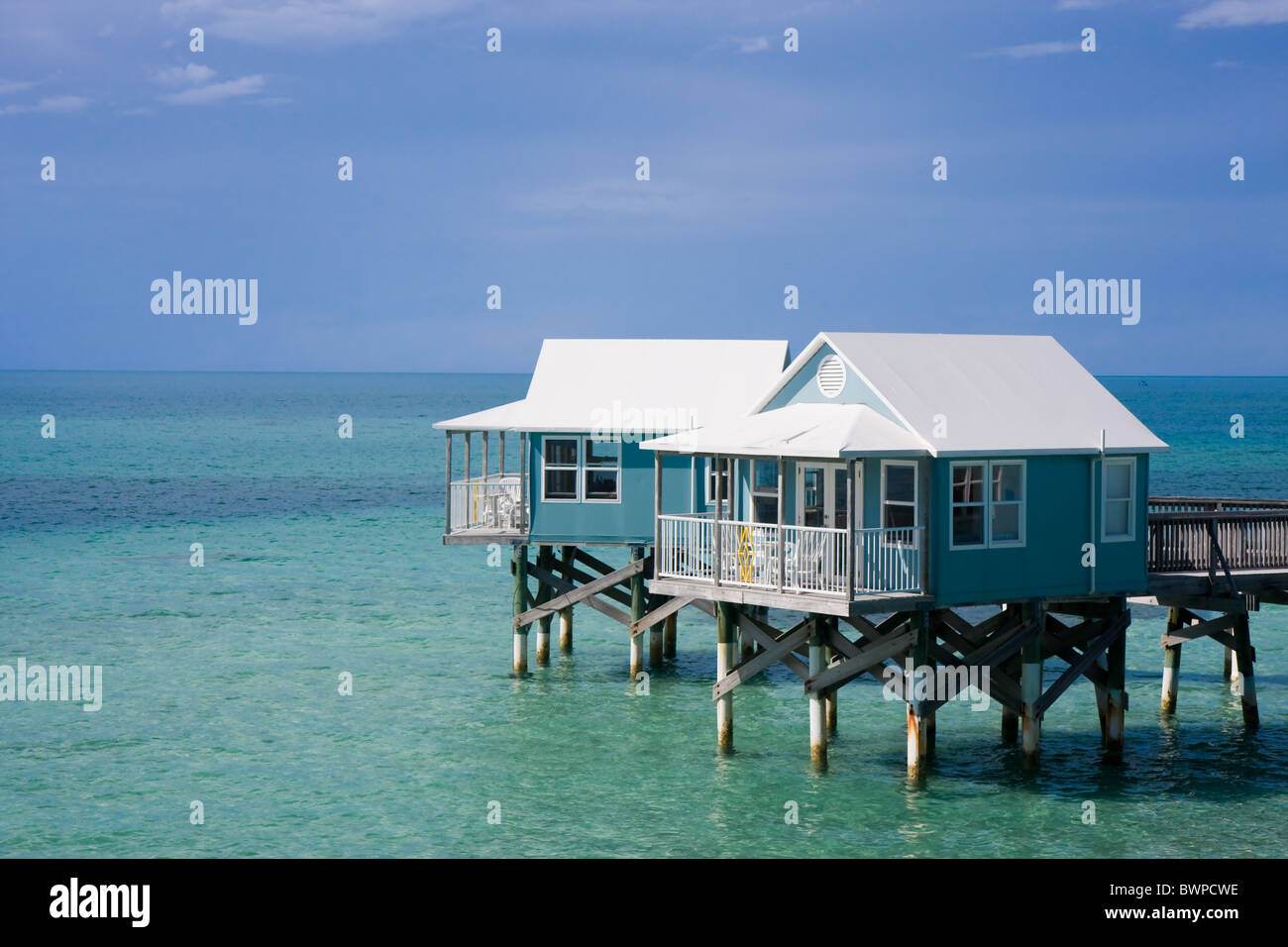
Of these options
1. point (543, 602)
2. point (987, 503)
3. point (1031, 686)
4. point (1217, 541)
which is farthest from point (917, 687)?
point (543, 602)

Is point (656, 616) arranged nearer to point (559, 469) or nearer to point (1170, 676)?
point (559, 469)

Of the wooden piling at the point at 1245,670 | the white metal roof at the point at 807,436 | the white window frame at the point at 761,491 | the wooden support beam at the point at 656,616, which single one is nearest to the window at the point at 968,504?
the white metal roof at the point at 807,436

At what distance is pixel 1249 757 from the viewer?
26250 millimetres

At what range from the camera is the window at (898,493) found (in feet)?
76.8

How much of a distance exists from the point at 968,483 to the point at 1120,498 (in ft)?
9.52

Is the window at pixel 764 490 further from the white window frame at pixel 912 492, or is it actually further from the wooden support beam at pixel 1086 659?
the wooden support beam at pixel 1086 659

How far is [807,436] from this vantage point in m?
23.2

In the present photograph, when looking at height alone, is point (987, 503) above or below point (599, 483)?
below

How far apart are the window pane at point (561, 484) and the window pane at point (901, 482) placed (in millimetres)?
9612

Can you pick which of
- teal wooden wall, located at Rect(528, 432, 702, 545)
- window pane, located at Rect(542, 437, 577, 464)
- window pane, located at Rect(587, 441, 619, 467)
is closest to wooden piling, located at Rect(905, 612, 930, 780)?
teal wooden wall, located at Rect(528, 432, 702, 545)

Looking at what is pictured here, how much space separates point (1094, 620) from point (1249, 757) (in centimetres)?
336

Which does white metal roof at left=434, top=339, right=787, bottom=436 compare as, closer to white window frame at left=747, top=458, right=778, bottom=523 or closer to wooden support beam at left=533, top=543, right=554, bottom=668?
wooden support beam at left=533, top=543, right=554, bottom=668

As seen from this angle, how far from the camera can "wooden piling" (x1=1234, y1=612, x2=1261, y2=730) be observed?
27203mm
